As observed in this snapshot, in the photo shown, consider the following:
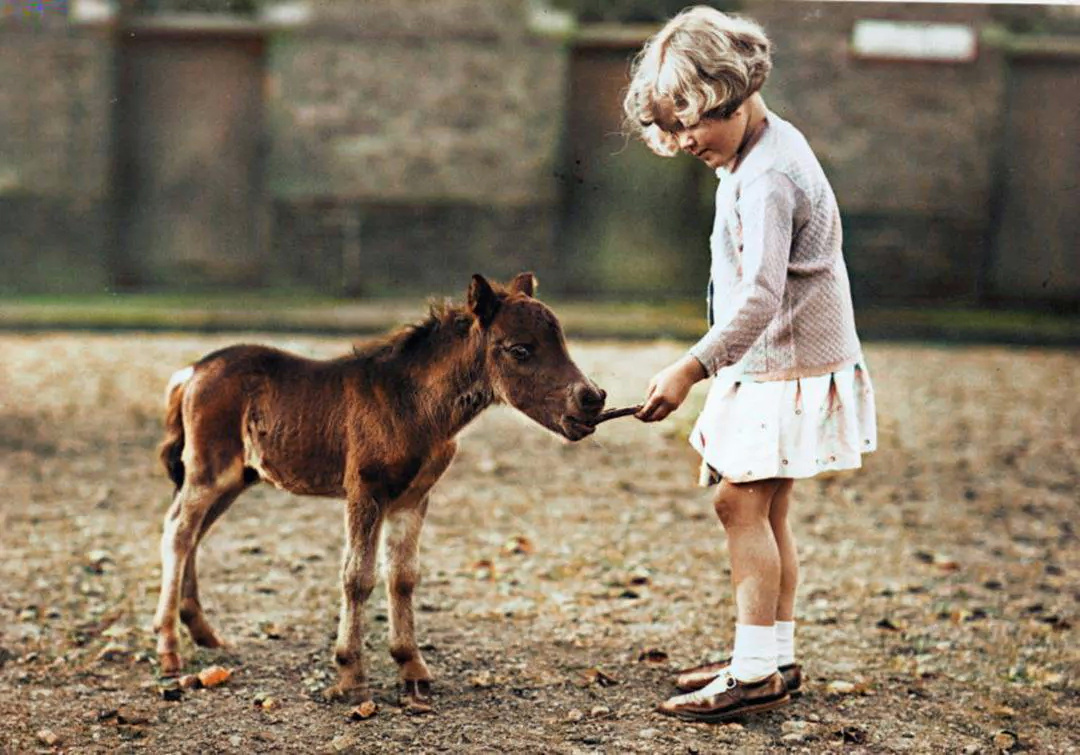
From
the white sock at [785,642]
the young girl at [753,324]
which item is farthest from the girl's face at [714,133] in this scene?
the white sock at [785,642]

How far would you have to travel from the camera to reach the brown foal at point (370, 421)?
4254mm

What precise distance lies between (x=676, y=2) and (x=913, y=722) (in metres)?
12.3

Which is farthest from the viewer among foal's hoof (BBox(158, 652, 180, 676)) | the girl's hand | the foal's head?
foal's hoof (BBox(158, 652, 180, 676))

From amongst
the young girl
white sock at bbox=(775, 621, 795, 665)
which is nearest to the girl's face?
the young girl

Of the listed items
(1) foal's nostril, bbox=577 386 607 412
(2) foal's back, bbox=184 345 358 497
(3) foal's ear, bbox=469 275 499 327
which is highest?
(3) foal's ear, bbox=469 275 499 327

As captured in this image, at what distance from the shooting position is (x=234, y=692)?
4617mm

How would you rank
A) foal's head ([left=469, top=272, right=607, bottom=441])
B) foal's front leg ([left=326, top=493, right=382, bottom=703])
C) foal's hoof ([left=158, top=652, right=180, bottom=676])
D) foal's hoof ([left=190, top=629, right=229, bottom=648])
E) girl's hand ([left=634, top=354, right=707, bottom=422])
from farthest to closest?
1. foal's hoof ([left=190, top=629, right=229, bottom=648])
2. foal's hoof ([left=158, top=652, right=180, bottom=676])
3. foal's front leg ([left=326, top=493, right=382, bottom=703])
4. foal's head ([left=469, top=272, right=607, bottom=441])
5. girl's hand ([left=634, top=354, right=707, bottom=422])

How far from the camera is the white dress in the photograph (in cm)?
425

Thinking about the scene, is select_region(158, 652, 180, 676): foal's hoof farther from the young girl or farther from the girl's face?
the girl's face

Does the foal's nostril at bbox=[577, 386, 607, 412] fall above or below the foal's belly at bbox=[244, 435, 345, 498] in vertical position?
above

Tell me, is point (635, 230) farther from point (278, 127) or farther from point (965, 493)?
point (965, 493)

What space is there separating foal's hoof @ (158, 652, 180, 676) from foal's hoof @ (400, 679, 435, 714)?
2.54 feet

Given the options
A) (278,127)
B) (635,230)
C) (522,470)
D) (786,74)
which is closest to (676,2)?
(786,74)

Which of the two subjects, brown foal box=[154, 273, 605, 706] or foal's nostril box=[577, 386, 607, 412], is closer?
foal's nostril box=[577, 386, 607, 412]
